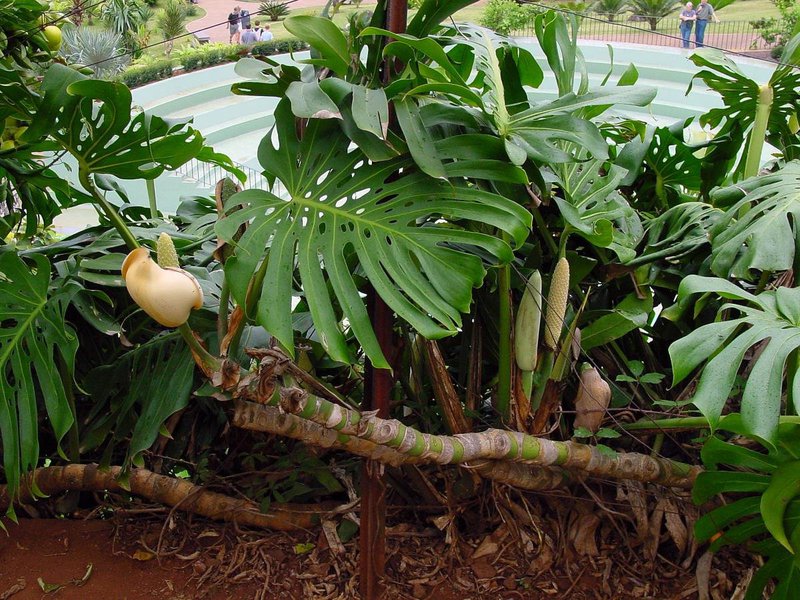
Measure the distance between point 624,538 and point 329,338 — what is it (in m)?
0.76

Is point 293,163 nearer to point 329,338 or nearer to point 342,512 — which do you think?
point 329,338

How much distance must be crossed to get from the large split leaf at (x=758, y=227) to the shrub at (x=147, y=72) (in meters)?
13.1

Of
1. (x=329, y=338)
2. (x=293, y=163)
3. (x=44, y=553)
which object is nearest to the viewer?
(x=329, y=338)

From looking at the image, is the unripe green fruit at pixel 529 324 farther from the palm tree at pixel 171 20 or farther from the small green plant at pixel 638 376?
the palm tree at pixel 171 20

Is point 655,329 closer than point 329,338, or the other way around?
point 329,338

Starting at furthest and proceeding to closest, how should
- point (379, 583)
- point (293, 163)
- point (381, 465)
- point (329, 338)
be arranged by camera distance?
point (379, 583)
point (381, 465)
point (293, 163)
point (329, 338)

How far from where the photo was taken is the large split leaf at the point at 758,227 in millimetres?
1173

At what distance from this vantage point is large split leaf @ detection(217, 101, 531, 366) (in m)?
1.04

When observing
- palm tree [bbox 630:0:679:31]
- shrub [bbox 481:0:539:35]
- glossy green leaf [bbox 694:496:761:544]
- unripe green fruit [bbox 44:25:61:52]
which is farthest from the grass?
glossy green leaf [bbox 694:496:761:544]

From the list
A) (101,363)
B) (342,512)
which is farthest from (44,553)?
(342,512)

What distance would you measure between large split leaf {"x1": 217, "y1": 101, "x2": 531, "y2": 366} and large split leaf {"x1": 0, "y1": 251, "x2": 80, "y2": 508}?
0.38 m

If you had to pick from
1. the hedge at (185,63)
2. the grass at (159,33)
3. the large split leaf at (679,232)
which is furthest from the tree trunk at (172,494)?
the grass at (159,33)

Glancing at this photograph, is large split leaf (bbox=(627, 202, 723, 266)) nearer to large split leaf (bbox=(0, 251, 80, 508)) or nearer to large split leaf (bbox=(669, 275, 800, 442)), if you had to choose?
large split leaf (bbox=(669, 275, 800, 442))

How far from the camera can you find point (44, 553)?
1464mm
